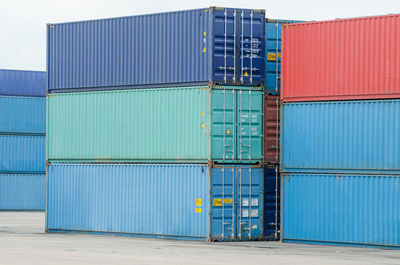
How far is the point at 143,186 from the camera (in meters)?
33.5

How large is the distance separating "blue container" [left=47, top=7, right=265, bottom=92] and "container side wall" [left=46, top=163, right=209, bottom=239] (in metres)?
3.35

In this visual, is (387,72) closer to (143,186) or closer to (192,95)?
(192,95)

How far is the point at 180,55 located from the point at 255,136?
410cm

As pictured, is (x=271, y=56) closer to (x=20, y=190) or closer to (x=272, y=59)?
(x=272, y=59)

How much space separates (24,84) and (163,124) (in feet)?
86.6

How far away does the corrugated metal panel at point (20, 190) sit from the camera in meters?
57.5

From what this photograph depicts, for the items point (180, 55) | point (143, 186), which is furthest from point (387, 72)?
point (143, 186)

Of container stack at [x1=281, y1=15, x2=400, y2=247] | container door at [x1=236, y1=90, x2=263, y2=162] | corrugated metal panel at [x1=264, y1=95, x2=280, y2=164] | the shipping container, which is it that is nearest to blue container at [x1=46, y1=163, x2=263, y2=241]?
the shipping container

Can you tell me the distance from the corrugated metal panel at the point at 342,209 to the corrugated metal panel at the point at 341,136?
0.48m

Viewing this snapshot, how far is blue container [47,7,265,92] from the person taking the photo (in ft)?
105

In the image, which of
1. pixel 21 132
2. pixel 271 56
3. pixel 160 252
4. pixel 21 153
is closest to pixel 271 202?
pixel 271 56

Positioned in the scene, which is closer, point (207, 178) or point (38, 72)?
point (207, 178)

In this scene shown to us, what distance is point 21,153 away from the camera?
187 feet

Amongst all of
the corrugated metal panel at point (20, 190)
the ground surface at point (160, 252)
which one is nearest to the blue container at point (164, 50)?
the ground surface at point (160, 252)
